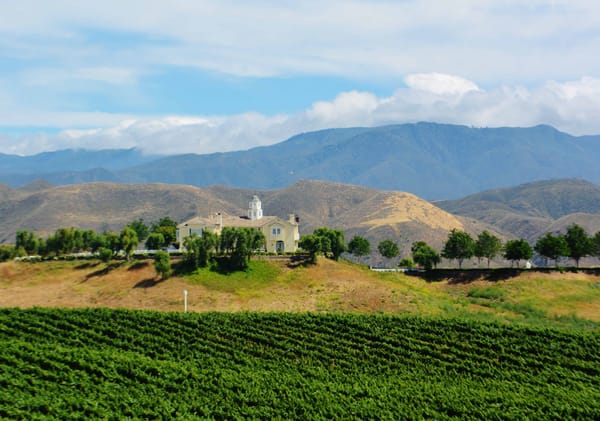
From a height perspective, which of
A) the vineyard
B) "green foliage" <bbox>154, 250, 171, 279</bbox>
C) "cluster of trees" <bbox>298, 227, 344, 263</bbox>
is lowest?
the vineyard

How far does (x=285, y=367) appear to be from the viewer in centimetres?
4903

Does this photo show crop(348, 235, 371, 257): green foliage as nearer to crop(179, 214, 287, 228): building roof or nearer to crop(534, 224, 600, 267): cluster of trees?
crop(179, 214, 287, 228): building roof

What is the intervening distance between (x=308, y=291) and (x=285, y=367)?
108ft

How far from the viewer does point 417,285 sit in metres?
92.4

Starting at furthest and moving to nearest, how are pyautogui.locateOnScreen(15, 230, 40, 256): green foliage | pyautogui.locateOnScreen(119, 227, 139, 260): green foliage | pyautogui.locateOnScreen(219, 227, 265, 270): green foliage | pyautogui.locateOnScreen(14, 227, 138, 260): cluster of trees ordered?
pyautogui.locateOnScreen(15, 230, 40, 256): green foliage
pyautogui.locateOnScreen(14, 227, 138, 260): cluster of trees
pyautogui.locateOnScreen(119, 227, 139, 260): green foliage
pyautogui.locateOnScreen(219, 227, 265, 270): green foliage

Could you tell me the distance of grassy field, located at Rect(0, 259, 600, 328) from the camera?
75.4m

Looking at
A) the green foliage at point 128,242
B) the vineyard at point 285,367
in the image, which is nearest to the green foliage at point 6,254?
the green foliage at point 128,242

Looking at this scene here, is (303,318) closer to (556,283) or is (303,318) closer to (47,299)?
(47,299)

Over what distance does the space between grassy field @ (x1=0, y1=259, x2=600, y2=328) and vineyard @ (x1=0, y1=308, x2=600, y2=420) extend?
1362cm

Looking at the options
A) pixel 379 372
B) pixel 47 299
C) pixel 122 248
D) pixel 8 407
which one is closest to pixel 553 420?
pixel 379 372

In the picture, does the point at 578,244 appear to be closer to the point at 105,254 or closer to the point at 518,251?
the point at 518,251

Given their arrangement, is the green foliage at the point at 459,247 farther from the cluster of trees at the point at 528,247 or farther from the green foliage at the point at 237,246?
the green foliage at the point at 237,246

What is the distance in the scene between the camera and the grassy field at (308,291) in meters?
75.4

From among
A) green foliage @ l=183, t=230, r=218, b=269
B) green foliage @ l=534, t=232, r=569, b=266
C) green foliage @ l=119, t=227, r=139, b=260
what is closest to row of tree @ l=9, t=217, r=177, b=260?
green foliage @ l=119, t=227, r=139, b=260
